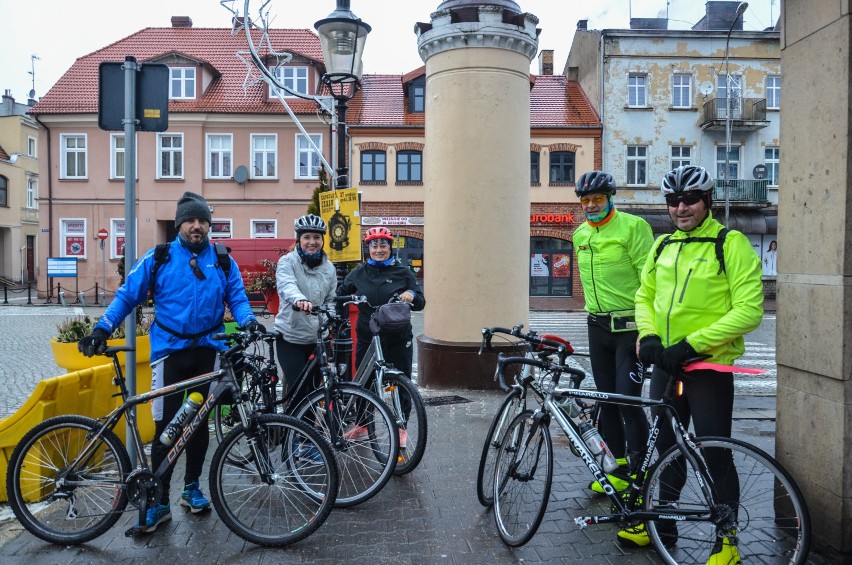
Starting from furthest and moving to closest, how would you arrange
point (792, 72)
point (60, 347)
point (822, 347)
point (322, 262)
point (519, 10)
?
point (519, 10) → point (60, 347) → point (322, 262) → point (792, 72) → point (822, 347)

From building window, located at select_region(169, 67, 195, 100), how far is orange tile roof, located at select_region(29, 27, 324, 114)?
1.69 feet

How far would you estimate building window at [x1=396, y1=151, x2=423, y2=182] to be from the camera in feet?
104

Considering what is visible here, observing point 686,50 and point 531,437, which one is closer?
point 531,437

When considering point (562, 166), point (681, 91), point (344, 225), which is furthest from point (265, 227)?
point (344, 225)

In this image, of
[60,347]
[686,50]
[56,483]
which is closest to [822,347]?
[56,483]

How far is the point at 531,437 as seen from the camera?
4.07 metres

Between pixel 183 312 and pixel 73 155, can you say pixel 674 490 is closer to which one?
pixel 183 312

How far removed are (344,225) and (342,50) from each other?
1.96 m

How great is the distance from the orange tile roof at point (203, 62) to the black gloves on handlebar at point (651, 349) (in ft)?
96.7

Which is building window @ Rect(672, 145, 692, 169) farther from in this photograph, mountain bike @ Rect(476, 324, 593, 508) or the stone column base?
mountain bike @ Rect(476, 324, 593, 508)

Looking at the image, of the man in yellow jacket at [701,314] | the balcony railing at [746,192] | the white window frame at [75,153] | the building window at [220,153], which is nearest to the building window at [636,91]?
the balcony railing at [746,192]

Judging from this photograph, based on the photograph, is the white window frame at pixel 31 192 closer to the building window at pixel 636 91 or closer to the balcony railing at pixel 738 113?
the building window at pixel 636 91

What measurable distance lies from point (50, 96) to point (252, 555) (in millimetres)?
34085

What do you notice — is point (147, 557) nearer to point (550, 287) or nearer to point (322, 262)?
point (322, 262)
